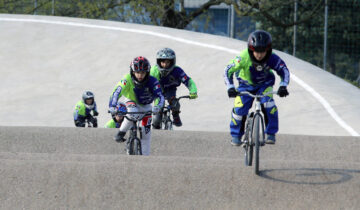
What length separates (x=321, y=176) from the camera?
29.2 ft

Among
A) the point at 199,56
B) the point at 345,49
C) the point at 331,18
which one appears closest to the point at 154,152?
the point at 199,56

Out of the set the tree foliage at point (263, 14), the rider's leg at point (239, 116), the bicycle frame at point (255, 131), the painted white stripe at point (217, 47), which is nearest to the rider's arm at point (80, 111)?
the painted white stripe at point (217, 47)

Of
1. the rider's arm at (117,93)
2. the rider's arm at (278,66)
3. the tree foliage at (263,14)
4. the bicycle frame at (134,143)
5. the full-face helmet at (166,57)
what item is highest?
the tree foliage at (263,14)

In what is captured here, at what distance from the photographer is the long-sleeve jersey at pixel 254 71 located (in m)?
9.26

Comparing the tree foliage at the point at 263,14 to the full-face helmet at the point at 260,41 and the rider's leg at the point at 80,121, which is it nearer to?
the rider's leg at the point at 80,121

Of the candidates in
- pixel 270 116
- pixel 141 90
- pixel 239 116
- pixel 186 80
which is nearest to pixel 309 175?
pixel 270 116

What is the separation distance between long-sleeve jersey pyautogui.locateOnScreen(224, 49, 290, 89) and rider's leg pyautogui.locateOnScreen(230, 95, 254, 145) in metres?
0.25

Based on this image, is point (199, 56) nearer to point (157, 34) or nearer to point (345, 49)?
point (157, 34)

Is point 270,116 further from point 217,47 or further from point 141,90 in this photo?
point 217,47

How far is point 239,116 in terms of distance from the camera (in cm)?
955

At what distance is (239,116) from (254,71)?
2.18ft

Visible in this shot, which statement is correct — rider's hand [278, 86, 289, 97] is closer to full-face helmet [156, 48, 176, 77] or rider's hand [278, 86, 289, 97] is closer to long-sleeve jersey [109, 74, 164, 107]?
long-sleeve jersey [109, 74, 164, 107]

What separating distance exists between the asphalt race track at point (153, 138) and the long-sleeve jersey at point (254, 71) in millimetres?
1151

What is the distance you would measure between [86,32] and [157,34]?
2.62 metres
